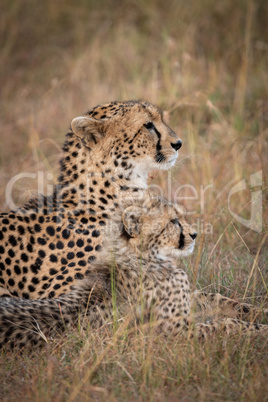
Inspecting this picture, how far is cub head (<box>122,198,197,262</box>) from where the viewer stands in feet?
11.7

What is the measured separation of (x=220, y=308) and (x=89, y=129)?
143 cm

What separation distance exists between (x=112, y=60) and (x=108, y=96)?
3.28ft

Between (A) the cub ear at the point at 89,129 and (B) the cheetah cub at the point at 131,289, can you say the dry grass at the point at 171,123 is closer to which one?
(B) the cheetah cub at the point at 131,289

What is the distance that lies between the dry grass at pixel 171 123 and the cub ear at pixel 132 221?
41 cm

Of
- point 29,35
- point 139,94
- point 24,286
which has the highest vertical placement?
point 29,35

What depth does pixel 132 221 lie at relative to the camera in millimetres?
3537

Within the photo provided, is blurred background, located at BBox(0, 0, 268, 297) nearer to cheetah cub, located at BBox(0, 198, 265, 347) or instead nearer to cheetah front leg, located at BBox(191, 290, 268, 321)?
cheetah front leg, located at BBox(191, 290, 268, 321)

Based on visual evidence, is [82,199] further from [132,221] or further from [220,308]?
[220,308]

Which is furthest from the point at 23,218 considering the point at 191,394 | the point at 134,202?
the point at 191,394

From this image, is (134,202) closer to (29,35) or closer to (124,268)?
(124,268)

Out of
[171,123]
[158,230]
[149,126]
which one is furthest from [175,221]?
[171,123]

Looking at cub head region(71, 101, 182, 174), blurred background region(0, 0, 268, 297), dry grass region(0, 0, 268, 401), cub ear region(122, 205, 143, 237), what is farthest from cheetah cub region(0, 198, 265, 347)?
blurred background region(0, 0, 268, 297)

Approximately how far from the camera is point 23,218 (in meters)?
3.92

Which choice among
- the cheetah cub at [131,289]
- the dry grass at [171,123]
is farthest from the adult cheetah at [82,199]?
the dry grass at [171,123]
